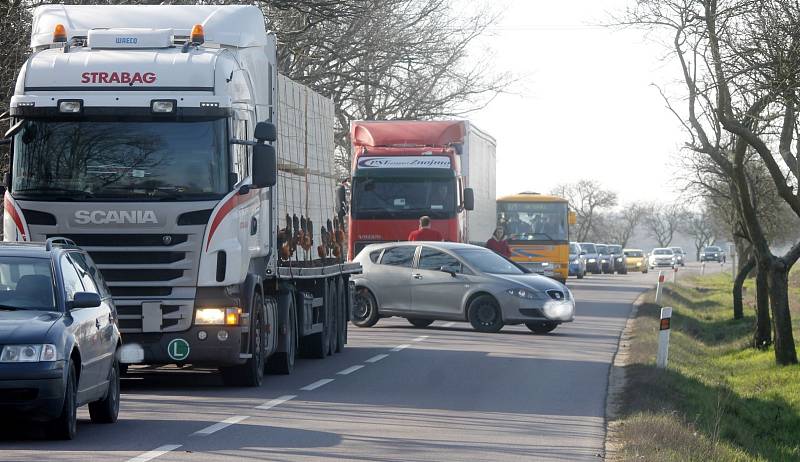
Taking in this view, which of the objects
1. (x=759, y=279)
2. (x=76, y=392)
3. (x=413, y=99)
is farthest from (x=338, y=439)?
(x=413, y=99)

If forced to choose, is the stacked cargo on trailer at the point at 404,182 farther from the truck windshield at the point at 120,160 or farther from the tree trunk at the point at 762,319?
the truck windshield at the point at 120,160

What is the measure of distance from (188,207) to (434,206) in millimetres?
17049

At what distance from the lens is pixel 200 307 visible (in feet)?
48.4

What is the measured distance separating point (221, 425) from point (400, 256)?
584 inches

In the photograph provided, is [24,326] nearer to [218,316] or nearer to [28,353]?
[28,353]

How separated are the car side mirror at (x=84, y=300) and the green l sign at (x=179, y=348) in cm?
347

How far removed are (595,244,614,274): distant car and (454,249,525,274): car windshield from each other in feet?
196

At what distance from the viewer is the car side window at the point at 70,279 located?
38.0 feet

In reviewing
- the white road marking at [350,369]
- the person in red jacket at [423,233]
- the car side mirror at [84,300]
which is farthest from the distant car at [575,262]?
the car side mirror at [84,300]

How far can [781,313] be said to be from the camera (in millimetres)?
24312

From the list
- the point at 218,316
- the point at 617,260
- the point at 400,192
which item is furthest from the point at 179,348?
the point at 617,260

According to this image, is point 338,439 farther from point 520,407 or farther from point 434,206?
point 434,206

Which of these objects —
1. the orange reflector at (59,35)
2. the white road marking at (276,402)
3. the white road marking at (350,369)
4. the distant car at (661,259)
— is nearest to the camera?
the white road marking at (276,402)

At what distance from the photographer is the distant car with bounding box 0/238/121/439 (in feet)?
34.4
